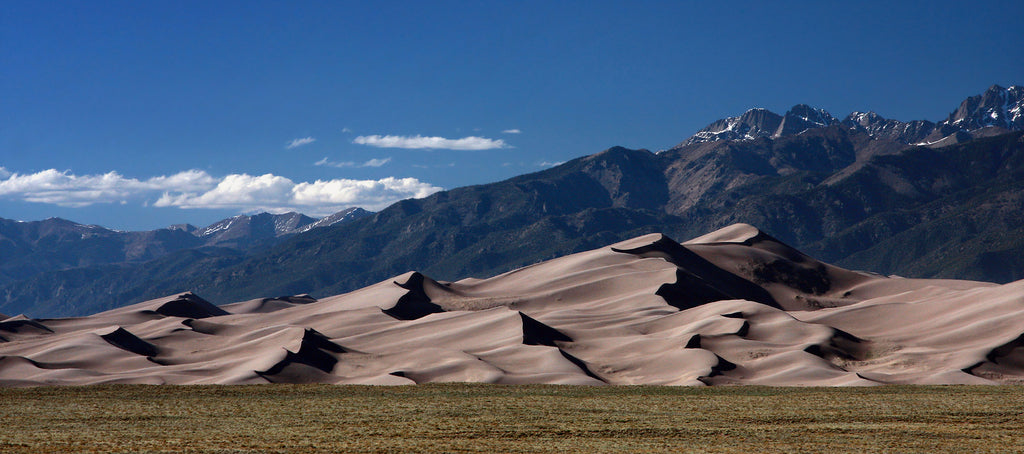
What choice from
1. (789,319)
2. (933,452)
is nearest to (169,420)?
(933,452)

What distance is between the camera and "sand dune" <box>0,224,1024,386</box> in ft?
247

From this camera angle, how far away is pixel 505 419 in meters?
40.2

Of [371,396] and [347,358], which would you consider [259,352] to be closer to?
Answer: [347,358]

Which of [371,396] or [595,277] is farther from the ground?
[595,277]

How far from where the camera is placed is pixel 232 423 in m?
39.3

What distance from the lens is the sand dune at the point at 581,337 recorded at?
7525 centimetres

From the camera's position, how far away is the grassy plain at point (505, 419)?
33.3 m

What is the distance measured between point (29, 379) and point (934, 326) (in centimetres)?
8086

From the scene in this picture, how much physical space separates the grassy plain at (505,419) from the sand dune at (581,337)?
18921mm

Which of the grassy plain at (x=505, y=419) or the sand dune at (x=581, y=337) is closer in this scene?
the grassy plain at (x=505, y=419)

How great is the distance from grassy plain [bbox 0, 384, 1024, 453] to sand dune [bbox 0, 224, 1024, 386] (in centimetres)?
1892

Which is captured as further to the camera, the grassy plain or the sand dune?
the sand dune

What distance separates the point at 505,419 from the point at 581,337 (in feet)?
183

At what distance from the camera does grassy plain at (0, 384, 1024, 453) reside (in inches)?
1310
